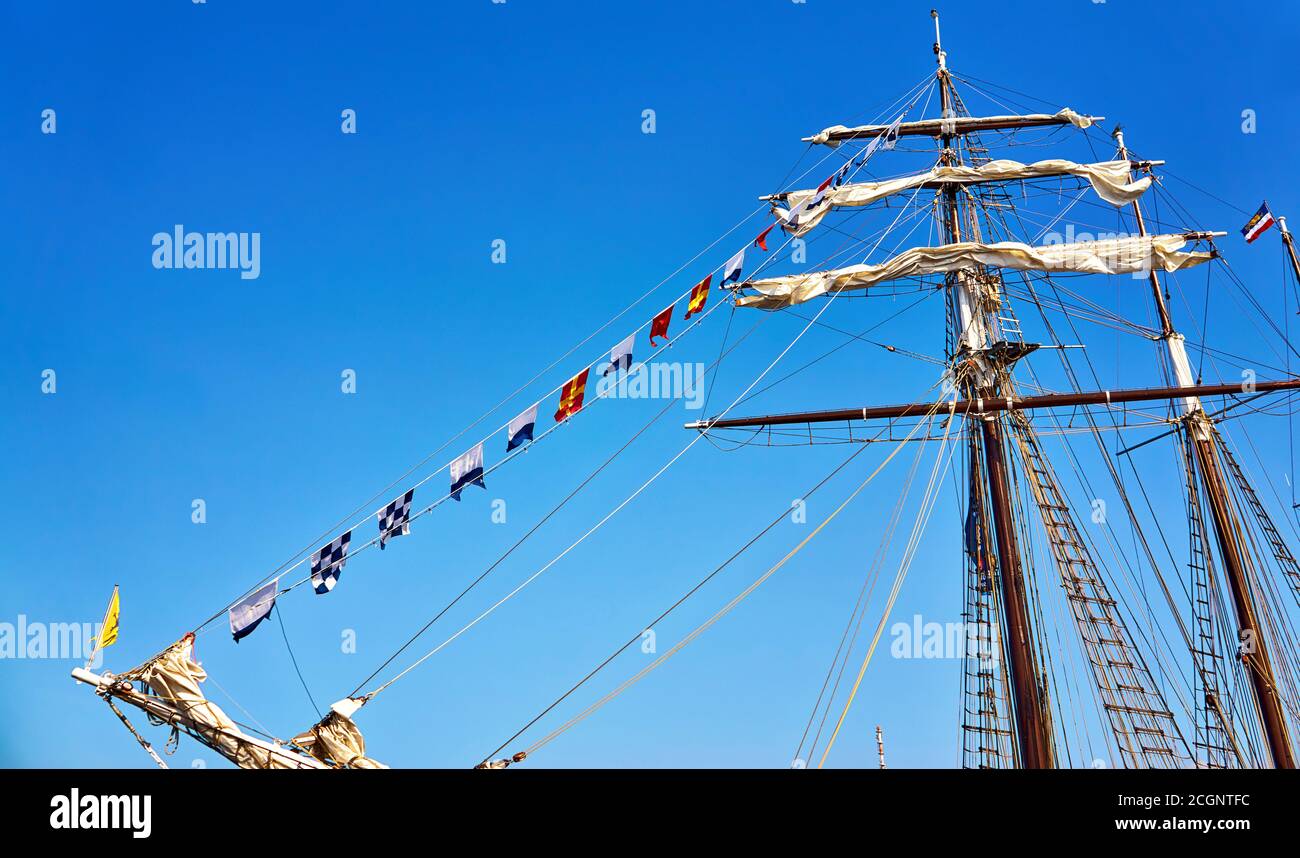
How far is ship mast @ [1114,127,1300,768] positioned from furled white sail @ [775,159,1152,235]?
2722 millimetres

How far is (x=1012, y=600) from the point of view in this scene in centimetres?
3022

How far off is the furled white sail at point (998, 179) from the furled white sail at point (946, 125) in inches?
68.8

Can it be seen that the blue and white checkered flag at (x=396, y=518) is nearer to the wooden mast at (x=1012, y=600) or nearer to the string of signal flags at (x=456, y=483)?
the string of signal flags at (x=456, y=483)

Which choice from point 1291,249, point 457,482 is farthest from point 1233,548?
point 457,482

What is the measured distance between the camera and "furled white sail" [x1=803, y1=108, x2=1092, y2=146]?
3650 centimetres

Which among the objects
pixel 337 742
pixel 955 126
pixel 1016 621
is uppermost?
pixel 955 126

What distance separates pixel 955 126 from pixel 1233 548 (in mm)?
15962

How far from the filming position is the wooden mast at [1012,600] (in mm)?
28958

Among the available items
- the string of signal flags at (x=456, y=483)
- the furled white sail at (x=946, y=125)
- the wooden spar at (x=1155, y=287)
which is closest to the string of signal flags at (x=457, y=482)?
the string of signal flags at (x=456, y=483)

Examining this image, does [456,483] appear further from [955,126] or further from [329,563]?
[955,126]
